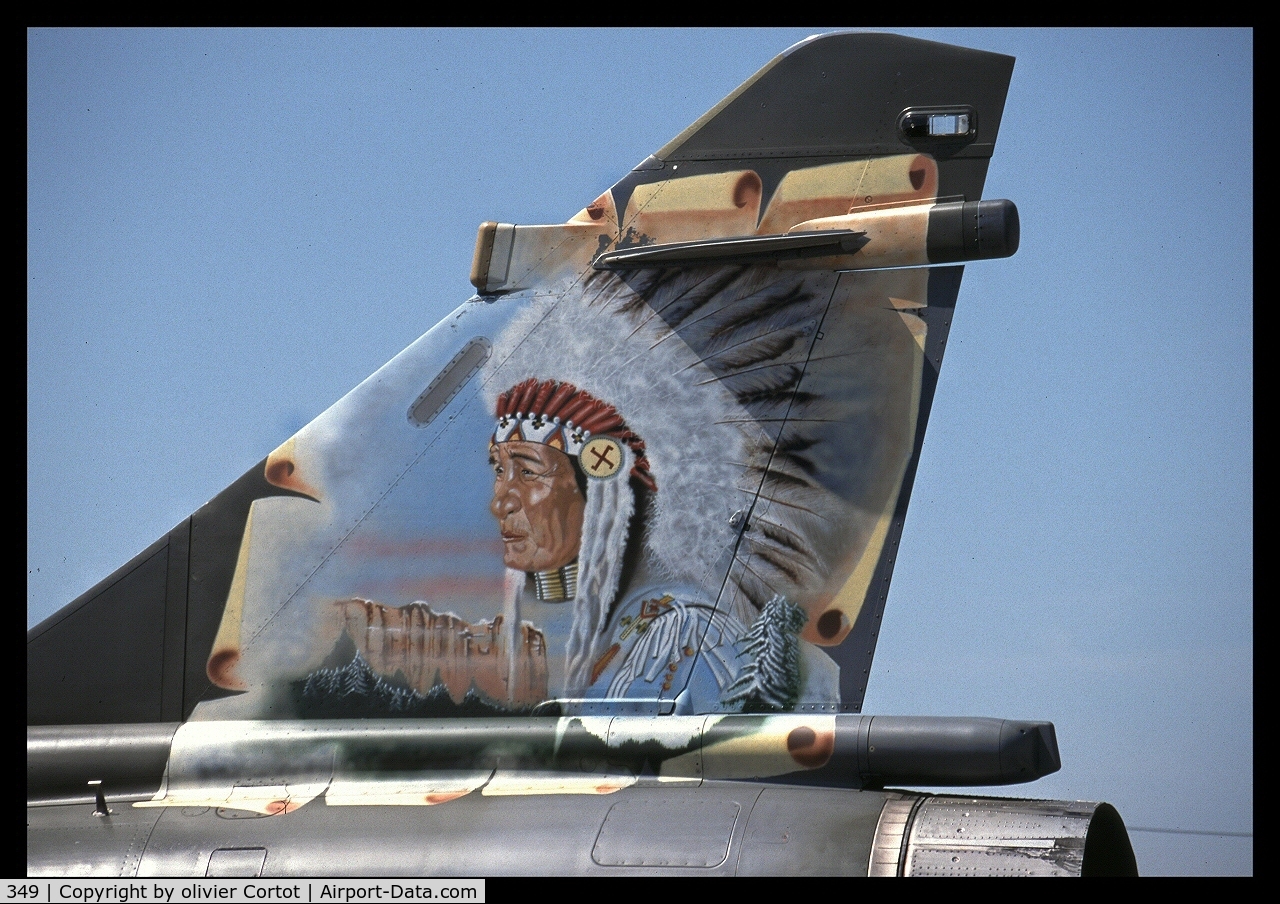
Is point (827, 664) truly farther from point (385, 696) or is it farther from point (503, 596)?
point (385, 696)

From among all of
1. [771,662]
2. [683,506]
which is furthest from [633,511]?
[771,662]

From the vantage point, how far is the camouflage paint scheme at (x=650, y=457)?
4996 millimetres

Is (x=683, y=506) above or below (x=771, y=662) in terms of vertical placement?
above

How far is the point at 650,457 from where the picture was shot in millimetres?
5168

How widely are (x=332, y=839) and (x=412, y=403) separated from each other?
1.78 metres

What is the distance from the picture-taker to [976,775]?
4445 millimetres

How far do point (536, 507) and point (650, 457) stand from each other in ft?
1.63

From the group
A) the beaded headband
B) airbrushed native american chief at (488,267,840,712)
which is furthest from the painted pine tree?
the beaded headband

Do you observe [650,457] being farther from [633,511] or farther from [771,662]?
[771,662]

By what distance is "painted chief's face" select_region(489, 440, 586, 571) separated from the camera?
5.14m

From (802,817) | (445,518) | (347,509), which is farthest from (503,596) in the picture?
(802,817)

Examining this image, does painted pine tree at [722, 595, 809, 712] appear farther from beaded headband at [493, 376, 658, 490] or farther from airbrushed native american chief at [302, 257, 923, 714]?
beaded headband at [493, 376, 658, 490]

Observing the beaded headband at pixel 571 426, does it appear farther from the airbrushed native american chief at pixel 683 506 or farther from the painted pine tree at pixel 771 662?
the painted pine tree at pixel 771 662

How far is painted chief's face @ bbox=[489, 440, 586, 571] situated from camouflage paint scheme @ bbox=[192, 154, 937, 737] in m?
0.07
